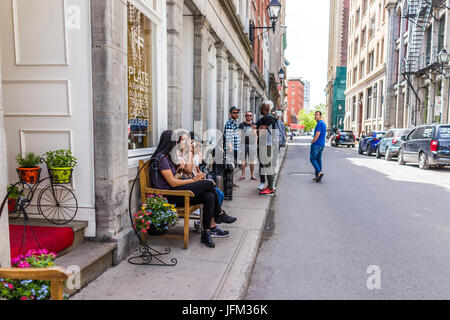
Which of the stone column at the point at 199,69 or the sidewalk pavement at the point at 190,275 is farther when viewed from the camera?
the stone column at the point at 199,69

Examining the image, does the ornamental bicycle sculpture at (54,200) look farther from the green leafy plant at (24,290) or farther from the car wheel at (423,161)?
the car wheel at (423,161)

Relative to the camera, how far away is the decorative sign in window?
199 inches

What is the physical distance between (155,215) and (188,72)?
5.26 metres

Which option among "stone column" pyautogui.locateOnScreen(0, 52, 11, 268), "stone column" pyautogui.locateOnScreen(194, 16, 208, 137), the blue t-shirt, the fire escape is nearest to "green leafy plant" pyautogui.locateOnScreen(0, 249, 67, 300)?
"stone column" pyautogui.locateOnScreen(0, 52, 11, 268)

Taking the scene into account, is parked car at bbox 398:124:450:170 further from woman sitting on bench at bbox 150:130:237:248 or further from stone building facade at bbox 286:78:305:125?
stone building facade at bbox 286:78:305:125

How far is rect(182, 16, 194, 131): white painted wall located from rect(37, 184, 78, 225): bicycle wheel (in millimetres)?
5025

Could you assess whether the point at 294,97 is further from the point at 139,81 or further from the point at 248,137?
the point at 139,81

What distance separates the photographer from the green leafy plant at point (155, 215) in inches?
162

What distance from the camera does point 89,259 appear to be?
11.3 ft

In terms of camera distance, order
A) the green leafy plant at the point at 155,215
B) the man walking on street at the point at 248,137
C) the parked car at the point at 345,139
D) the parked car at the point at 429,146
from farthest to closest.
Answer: the parked car at the point at 345,139, the parked car at the point at 429,146, the man walking on street at the point at 248,137, the green leafy plant at the point at 155,215

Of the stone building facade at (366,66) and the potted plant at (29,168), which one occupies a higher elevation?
the stone building facade at (366,66)

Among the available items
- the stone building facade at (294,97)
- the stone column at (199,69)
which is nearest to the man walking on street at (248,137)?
the stone column at (199,69)

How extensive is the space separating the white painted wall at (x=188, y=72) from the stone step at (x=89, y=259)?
5264 millimetres
